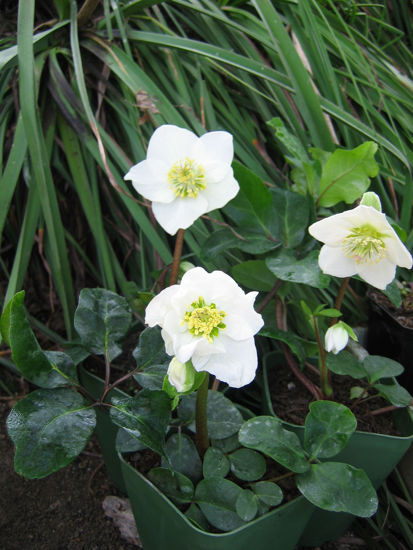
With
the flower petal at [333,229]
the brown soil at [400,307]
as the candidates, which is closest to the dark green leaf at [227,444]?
the flower petal at [333,229]

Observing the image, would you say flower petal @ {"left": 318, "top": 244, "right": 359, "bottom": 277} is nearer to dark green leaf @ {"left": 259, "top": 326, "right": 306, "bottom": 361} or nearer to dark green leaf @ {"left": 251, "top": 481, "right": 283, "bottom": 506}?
dark green leaf @ {"left": 259, "top": 326, "right": 306, "bottom": 361}

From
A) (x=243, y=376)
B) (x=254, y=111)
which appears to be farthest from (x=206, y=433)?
(x=254, y=111)

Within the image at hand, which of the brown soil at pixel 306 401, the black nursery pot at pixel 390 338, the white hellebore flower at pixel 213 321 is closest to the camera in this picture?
the white hellebore flower at pixel 213 321

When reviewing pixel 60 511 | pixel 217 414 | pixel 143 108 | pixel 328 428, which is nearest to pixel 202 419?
pixel 217 414

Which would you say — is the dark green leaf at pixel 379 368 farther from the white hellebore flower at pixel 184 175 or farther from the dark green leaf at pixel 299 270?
the white hellebore flower at pixel 184 175

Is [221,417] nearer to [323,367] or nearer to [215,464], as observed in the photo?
[215,464]

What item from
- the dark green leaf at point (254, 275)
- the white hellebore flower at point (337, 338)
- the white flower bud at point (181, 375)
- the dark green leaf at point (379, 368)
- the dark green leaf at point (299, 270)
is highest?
the white flower bud at point (181, 375)

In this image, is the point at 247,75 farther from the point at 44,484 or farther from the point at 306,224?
the point at 44,484

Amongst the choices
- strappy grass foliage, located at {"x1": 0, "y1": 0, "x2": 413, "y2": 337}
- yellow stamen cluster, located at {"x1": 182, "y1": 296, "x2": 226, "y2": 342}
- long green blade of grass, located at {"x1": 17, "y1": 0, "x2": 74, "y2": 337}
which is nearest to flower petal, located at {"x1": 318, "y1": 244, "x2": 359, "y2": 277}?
yellow stamen cluster, located at {"x1": 182, "y1": 296, "x2": 226, "y2": 342}
